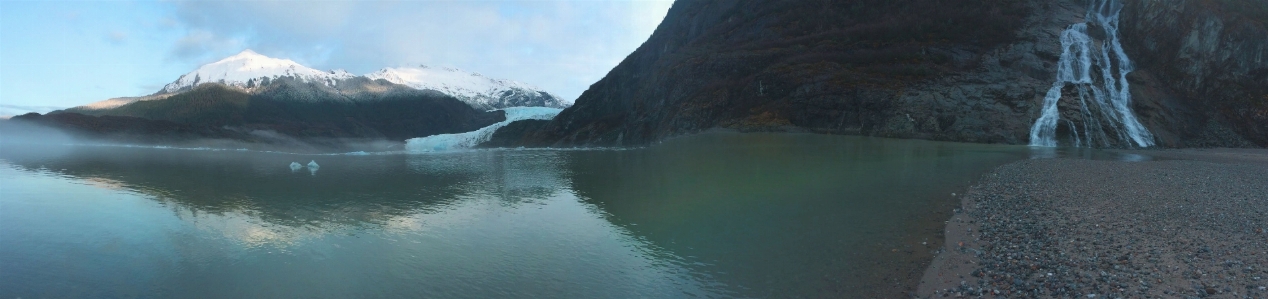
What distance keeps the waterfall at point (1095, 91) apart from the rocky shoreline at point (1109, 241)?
21.3m

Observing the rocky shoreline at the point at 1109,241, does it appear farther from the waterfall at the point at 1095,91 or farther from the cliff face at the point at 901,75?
the cliff face at the point at 901,75

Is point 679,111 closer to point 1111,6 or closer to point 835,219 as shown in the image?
point 1111,6

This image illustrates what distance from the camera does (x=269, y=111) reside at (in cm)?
14150

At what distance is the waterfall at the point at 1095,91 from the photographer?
117ft

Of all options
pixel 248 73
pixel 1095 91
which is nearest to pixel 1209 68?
pixel 1095 91

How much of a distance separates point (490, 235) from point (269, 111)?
150717 millimetres

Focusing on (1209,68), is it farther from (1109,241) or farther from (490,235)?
(490,235)

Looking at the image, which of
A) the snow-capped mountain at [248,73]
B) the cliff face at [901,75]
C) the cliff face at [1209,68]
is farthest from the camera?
the snow-capped mountain at [248,73]

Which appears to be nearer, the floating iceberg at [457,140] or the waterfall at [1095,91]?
the waterfall at [1095,91]

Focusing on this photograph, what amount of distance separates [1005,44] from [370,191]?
43.6m

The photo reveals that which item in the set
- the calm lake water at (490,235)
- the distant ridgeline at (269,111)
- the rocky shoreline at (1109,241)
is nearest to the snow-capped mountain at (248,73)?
the distant ridgeline at (269,111)

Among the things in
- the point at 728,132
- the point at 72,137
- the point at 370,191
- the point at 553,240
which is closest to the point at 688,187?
the point at 553,240

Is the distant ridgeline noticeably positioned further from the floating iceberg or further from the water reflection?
the water reflection

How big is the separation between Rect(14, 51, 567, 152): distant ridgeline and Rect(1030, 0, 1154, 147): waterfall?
4016 inches
